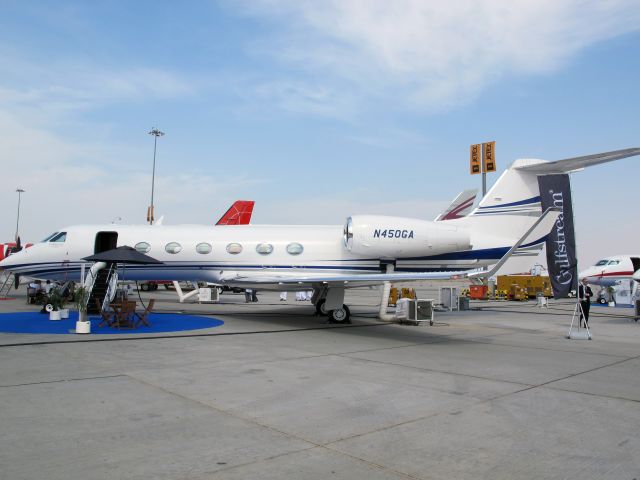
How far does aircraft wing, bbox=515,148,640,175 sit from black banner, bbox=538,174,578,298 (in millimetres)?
282

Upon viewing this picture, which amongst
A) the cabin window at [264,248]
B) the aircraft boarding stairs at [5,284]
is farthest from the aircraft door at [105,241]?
the cabin window at [264,248]

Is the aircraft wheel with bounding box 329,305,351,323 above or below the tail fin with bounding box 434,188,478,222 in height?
below

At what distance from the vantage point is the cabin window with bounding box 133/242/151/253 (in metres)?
16.3

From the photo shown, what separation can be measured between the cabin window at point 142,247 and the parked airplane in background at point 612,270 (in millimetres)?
25566

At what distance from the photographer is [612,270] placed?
1134 inches

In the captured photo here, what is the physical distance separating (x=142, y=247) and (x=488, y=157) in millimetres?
21652

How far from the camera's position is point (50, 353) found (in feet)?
28.8

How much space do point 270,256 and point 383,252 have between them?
12.2 feet

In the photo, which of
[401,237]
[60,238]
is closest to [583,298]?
[401,237]

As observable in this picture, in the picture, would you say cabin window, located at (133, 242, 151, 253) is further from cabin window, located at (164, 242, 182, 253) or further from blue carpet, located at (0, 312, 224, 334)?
blue carpet, located at (0, 312, 224, 334)

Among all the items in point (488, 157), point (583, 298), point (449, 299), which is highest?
point (488, 157)

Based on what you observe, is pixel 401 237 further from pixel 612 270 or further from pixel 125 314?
pixel 612 270

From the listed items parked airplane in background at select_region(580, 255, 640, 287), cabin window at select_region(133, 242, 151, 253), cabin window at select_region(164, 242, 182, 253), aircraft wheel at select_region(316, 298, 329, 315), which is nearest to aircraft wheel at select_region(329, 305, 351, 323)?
aircraft wheel at select_region(316, 298, 329, 315)

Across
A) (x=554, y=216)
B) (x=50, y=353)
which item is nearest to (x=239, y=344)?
(x=50, y=353)
